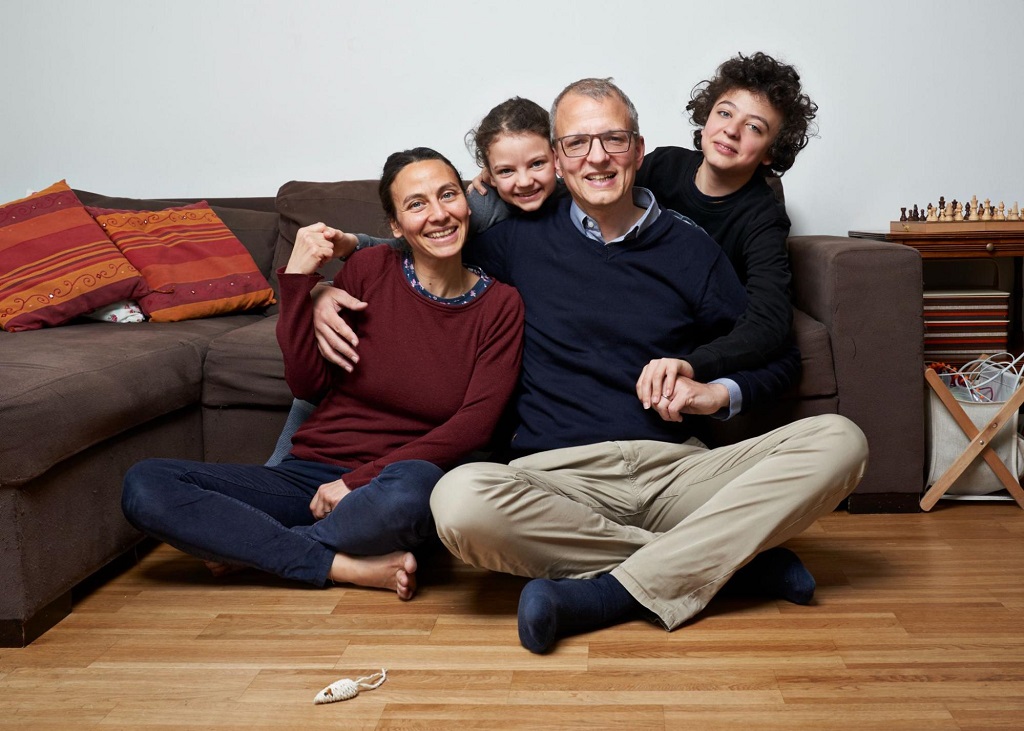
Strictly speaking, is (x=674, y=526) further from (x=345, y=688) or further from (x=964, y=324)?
(x=964, y=324)

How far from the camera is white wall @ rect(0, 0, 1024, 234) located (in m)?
3.08

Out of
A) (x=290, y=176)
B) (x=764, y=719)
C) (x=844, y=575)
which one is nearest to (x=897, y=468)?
(x=844, y=575)

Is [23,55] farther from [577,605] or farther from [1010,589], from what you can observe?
[1010,589]

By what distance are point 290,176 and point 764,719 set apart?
8.18 ft

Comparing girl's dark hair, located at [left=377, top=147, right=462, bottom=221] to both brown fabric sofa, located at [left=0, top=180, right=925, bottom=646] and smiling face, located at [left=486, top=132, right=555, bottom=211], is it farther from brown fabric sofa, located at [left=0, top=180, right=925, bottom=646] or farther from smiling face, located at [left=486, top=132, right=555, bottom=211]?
brown fabric sofa, located at [left=0, top=180, right=925, bottom=646]

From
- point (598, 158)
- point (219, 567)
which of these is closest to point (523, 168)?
point (598, 158)

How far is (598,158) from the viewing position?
1.85m

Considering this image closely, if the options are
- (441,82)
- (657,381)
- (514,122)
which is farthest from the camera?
(441,82)

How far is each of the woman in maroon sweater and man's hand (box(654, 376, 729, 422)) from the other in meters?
0.31

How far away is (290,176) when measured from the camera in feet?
10.9

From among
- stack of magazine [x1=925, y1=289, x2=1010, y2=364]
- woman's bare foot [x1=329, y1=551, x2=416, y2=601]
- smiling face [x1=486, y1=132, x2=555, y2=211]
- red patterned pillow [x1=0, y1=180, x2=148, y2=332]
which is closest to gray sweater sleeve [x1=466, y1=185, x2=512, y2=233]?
smiling face [x1=486, y1=132, x2=555, y2=211]

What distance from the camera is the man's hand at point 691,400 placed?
1.80 metres

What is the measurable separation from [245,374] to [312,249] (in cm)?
50

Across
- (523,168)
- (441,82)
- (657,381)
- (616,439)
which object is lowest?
(616,439)
